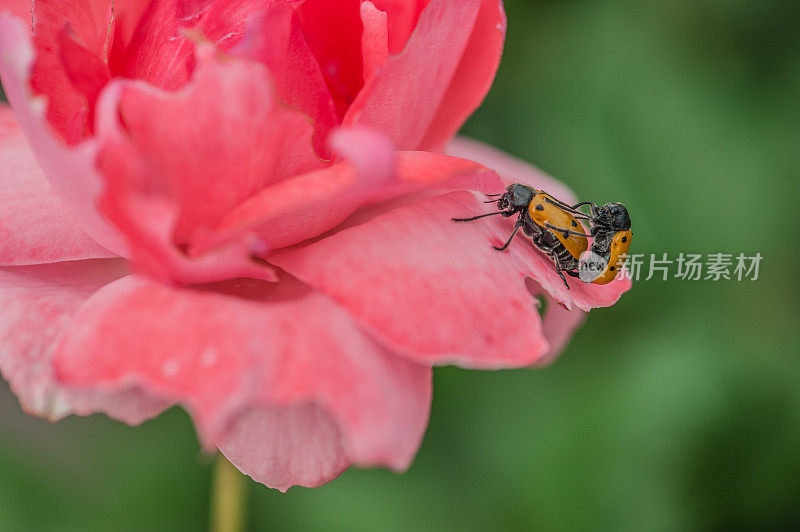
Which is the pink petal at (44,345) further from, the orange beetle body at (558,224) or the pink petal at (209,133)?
the orange beetle body at (558,224)

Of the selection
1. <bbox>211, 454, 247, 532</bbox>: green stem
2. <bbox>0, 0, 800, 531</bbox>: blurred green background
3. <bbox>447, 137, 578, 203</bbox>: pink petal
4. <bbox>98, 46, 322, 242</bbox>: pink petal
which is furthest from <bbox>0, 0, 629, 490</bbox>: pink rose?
<bbox>0, 0, 800, 531</bbox>: blurred green background

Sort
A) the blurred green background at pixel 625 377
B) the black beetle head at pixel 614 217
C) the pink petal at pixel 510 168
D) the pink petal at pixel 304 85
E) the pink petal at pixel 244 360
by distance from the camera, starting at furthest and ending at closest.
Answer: the blurred green background at pixel 625 377 < the pink petal at pixel 510 168 < the black beetle head at pixel 614 217 < the pink petal at pixel 304 85 < the pink petal at pixel 244 360

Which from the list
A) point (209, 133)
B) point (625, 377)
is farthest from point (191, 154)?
point (625, 377)

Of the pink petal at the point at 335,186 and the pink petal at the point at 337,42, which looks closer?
the pink petal at the point at 335,186

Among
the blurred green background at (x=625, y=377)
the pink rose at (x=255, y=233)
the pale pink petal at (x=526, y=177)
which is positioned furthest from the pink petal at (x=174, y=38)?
the blurred green background at (x=625, y=377)

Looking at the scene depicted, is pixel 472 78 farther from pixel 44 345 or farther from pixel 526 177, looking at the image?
pixel 44 345

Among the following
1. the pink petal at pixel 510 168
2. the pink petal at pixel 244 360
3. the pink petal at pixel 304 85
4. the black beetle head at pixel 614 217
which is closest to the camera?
the pink petal at pixel 244 360

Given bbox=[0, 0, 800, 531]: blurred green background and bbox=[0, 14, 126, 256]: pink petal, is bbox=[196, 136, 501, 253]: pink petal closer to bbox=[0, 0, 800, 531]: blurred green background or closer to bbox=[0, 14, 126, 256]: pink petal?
bbox=[0, 14, 126, 256]: pink petal

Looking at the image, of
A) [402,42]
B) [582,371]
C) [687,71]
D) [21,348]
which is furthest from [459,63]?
[687,71]
